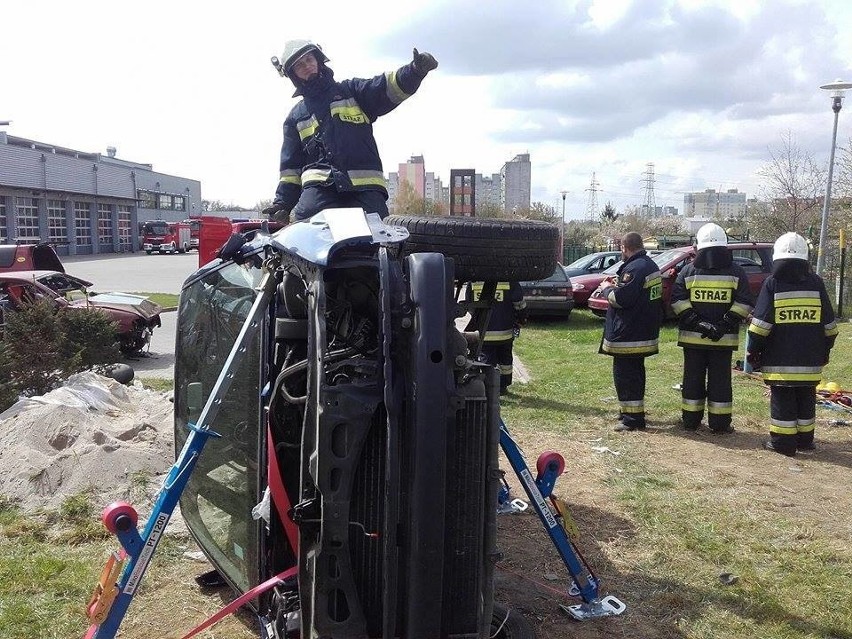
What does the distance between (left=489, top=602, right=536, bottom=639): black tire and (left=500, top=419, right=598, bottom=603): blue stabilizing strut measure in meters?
0.36

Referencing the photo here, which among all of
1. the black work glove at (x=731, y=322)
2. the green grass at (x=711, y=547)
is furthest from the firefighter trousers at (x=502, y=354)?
the black work glove at (x=731, y=322)

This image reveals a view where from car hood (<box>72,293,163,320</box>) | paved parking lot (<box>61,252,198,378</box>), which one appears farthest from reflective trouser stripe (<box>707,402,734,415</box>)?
car hood (<box>72,293,163,320</box>)

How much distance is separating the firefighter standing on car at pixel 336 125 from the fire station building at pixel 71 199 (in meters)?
35.4

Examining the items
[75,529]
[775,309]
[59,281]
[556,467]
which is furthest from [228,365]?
[59,281]

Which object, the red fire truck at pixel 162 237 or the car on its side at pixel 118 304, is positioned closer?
the car on its side at pixel 118 304

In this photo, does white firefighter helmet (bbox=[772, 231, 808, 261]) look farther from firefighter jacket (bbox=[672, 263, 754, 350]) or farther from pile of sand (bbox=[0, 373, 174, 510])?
pile of sand (bbox=[0, 373, 174, 510])

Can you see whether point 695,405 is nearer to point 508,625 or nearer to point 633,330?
point 633,330

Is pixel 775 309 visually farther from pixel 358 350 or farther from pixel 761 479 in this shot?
pixel 358 350

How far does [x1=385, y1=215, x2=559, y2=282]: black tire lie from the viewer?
3.47 meters

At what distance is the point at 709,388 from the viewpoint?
23.5 feet

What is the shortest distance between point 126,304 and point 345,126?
801cm

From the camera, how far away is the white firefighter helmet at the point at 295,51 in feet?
13.6

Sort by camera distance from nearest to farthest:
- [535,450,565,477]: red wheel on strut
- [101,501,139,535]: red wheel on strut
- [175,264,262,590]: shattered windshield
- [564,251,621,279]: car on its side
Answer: [101,501,139,535]: red wheel on strut → [175,264,262,590]: shattered windshield → [535,450,565,477]: red wheel on strut → [564,251,621,279]: car on its side

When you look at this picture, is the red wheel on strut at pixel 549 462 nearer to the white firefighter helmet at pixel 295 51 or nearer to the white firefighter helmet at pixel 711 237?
the white firefighter helmet at pixel 295 51
